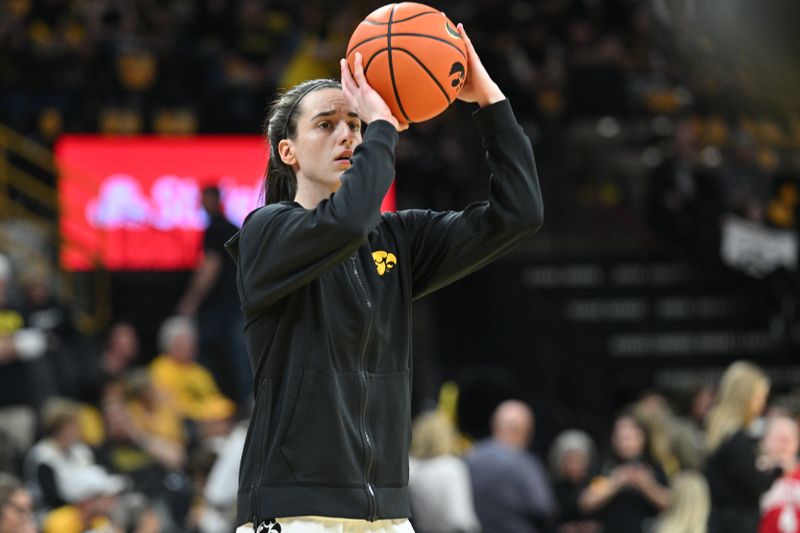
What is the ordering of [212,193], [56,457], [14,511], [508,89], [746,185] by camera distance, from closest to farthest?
1. [14,511]
2. [56,457]
3. [212,193]
4. [508,89]
5. [746,185]

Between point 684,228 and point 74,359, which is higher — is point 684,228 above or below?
above

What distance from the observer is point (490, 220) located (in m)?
3.61

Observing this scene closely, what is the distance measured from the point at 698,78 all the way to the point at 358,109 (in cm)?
1531

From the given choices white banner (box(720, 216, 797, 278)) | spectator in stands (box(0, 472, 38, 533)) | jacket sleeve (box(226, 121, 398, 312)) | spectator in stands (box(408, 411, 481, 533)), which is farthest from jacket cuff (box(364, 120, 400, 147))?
white banner (box(720, 216, 797, 278))

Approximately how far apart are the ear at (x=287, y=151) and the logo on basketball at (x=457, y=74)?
0.44 meters

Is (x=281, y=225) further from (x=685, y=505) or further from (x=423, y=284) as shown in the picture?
(x=685, y=505)

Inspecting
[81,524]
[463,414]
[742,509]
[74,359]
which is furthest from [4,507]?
[463,414]

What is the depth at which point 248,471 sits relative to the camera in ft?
11.1

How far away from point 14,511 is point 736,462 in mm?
3715

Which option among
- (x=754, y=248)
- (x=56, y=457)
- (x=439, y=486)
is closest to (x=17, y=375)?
(x=56, y=457)

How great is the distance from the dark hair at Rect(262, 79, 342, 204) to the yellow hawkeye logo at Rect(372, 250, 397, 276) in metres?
0.33

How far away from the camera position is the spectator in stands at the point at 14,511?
6309 mm

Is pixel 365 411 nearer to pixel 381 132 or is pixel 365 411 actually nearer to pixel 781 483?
pixel 381 132

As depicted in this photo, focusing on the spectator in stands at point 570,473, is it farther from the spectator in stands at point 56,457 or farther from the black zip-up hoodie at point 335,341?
the black zip-up hoodie at point 335,341
